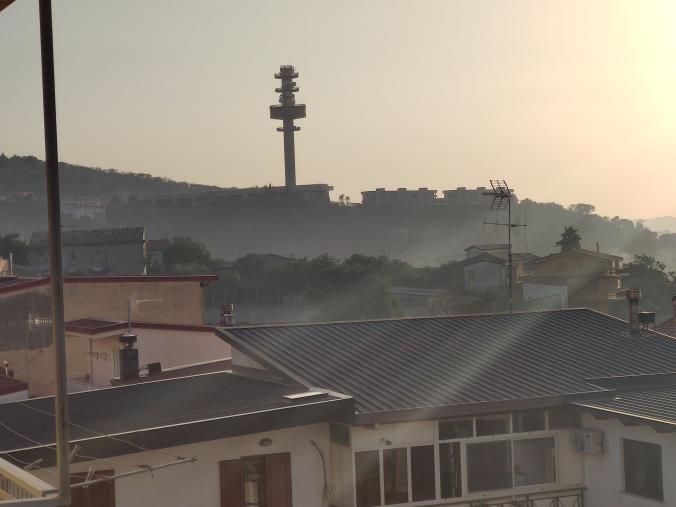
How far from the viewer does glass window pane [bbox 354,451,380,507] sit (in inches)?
523

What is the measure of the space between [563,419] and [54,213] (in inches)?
395

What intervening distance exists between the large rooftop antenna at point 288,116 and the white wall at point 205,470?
451 ft

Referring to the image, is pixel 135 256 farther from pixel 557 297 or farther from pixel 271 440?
pixel 271 440

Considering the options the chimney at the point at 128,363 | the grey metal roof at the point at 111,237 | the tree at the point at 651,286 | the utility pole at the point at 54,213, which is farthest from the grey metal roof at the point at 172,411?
the grey metal roof at the point at 111,237

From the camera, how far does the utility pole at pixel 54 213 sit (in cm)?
649

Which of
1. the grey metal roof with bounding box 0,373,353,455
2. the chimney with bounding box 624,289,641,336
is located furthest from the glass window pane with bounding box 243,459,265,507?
the chimney with bounding box 624,289,641,336

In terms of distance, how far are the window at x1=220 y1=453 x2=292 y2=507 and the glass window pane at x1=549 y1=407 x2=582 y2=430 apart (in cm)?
396

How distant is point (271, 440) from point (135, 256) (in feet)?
253

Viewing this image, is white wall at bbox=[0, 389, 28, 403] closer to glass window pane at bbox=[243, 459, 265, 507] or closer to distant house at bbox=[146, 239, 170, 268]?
glass window pane at bbox=[243, 459, 265, 507]

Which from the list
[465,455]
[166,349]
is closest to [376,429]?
[465,455]

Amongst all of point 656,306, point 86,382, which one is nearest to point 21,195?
point 656,306

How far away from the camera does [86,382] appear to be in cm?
2614

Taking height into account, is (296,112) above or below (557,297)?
above

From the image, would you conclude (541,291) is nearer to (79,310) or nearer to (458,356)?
(79,310)
